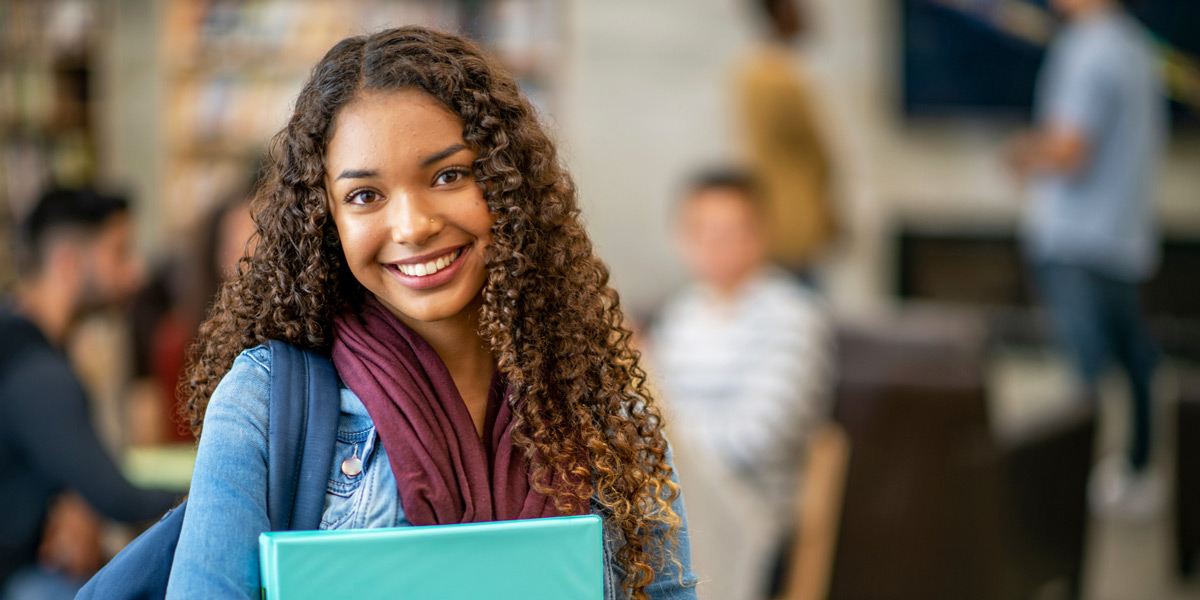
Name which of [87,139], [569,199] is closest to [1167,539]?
[569,199]

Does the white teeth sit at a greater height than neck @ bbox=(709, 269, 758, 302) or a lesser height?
lesser

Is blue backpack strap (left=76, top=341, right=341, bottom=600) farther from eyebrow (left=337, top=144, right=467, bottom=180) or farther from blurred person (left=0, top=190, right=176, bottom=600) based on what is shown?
blurred person (left=0, top=190, right=176, bottom=600)

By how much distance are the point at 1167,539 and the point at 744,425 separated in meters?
1.69

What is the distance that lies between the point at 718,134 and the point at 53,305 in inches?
167

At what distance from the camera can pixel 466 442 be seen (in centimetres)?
91

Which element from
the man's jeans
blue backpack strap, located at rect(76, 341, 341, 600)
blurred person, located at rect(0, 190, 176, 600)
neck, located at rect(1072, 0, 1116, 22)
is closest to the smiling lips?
blue backpack strap, located at rect(76, 341, 341, 600)

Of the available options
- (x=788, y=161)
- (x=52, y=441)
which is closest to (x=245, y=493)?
(x=52, y=441)

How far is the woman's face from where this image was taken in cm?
88

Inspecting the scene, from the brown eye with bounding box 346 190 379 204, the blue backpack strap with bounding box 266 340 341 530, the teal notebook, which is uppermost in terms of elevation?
the brown eye with bounding box 346 190 379 204

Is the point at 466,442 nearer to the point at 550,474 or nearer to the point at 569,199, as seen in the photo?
the point at 550,474

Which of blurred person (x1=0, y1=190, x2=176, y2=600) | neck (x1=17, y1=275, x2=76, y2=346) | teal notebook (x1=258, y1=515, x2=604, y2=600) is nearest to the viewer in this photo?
teal notebook (x1=258, y1=515, x2=604, y2=600)

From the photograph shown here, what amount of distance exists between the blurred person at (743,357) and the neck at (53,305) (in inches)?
46.8

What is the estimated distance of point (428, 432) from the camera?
0.89 metres

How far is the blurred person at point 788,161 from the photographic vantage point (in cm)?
402
